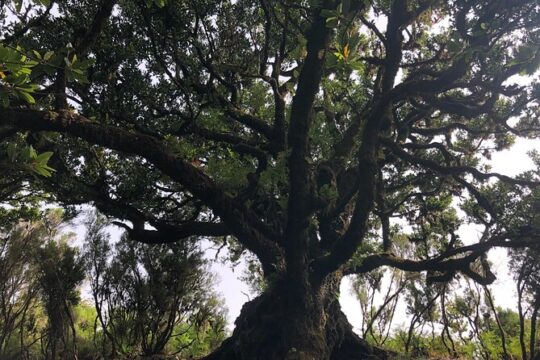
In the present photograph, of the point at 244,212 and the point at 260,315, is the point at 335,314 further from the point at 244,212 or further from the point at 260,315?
the point at 244,212

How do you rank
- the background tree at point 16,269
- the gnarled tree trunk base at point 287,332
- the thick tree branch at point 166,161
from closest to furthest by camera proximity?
the thick tree branch at point 166,161
the gnarled tree trunk base at point 287,332
the background tree at point 16,269

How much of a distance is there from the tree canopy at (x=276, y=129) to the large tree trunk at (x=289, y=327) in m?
0.03

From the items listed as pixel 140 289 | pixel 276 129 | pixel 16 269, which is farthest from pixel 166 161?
pixel 16 269

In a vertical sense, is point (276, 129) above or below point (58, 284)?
above

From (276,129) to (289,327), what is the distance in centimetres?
425

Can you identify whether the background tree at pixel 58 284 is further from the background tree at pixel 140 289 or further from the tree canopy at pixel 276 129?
the tree canopy at pixel 276 129

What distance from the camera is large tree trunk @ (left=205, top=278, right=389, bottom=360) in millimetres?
7422

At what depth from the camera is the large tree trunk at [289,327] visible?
24.3 feet

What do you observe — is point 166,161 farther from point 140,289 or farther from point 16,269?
point 16,269

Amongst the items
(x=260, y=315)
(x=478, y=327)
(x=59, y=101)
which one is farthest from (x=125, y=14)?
(x=478, y=327)

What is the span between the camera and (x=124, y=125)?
342 inches

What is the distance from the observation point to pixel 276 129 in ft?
30.1

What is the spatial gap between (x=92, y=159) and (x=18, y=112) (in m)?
3.36

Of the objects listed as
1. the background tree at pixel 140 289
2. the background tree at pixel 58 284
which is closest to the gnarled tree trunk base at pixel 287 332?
the background tree at pixel 140 289
